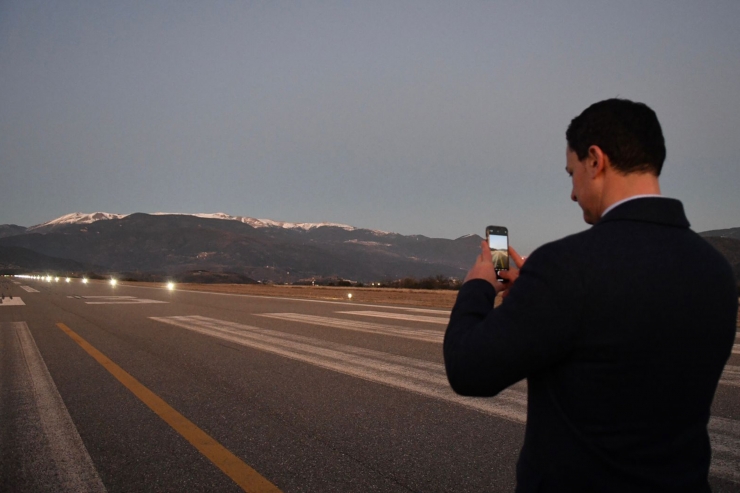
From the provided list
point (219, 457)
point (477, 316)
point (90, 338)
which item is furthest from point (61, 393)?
point (477, 316)

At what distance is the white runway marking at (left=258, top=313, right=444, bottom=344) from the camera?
9.84 m

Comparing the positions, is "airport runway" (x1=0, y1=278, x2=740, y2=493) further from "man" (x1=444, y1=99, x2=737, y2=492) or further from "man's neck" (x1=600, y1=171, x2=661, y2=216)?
"man's neck" (x1=600, y1=171, x2=661, y2=216)

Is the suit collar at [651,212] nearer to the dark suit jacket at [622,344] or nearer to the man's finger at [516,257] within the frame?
the dark suit jacket at [622,344]

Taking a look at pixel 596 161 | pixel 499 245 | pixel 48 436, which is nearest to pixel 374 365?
pixel 48 436

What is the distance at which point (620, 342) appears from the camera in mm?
1269

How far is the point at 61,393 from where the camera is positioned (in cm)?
581

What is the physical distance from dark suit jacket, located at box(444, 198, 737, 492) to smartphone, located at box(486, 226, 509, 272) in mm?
432

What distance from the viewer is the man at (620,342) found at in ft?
4.17

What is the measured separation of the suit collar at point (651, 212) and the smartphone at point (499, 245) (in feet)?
1.49

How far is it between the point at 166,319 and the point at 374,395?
10.00 m

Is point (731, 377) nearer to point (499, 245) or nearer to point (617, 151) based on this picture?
point (499, 245)

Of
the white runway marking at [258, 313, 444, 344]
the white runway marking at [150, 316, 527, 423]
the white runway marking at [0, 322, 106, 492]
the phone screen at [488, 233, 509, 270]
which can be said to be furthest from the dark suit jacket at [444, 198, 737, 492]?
the white runway marking at [258, 313, 444, 344]

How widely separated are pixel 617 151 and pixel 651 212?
0.67 feet

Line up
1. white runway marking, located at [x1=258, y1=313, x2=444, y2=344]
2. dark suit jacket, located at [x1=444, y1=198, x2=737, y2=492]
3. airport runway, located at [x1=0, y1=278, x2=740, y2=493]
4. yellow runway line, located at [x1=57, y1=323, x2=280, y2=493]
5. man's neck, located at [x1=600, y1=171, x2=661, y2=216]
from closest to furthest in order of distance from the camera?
1. dark suit jacket, located at [x1=444, y1=198, x2=737, y2=492]
2. man's neck, located at [x1=600, y1=171, x2=661, y2=216]
3. yellow runway line, located at [x1=57, y1=323, x2=280, y2=493]
4. airport runway, located at [x1=0, y1=278, x2=740, y2=493]
5. white runway marking, located at [x1=258, y1=313, x2=444, y2=344]
